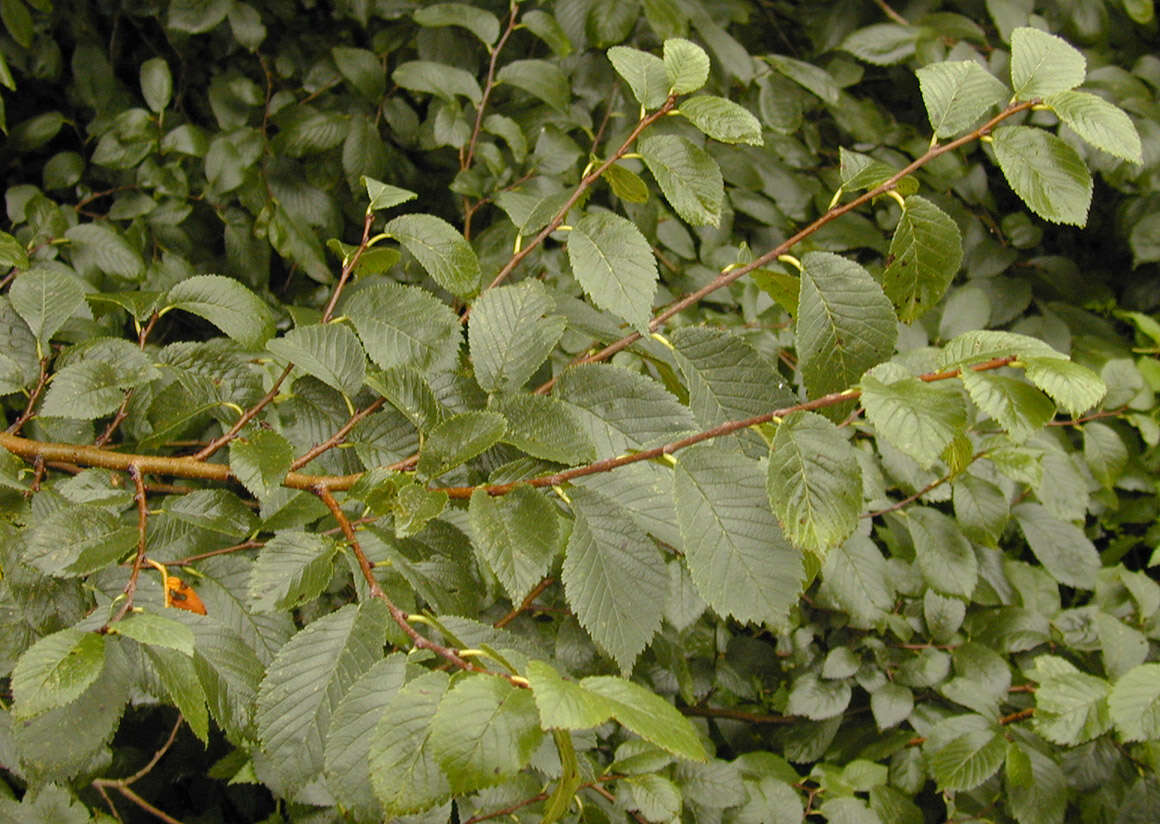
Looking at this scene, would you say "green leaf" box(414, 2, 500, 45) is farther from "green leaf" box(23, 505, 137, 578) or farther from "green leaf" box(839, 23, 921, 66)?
"green leaf" box(23, 505, 137, 578)

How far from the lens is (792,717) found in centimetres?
154

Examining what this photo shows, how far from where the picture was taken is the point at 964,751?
4.02 feet

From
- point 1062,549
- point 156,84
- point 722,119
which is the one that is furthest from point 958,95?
point 156,84

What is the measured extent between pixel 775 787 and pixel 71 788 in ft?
2.93

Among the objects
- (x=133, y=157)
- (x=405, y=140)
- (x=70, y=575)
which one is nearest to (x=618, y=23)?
(x=405, y=140)

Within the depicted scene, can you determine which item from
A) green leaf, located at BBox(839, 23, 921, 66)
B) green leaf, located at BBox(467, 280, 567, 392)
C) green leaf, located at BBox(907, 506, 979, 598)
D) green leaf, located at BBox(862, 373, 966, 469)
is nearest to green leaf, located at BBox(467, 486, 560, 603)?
green leaf, located at BBox(467, 280, 567, 392)

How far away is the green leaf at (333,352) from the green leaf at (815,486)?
35cm

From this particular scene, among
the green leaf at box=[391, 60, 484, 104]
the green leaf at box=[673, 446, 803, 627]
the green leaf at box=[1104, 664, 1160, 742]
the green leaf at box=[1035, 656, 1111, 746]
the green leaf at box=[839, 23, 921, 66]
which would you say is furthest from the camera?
the green leaf at box=[839, 23, 921, 66]

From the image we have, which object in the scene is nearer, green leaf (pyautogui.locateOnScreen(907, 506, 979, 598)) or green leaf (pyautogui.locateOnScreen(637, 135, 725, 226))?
green leaf (pyautogui.locateOnScreen(637, 135, 725, 226))

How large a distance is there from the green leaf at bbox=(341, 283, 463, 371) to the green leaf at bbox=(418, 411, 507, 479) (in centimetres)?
13

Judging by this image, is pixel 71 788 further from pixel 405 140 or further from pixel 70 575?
pixel 405 140

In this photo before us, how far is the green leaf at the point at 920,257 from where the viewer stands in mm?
640

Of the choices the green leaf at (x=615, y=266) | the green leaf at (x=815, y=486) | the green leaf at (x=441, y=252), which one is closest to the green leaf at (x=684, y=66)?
the green leaf at (x=615, y=266)

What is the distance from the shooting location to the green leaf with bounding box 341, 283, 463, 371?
70cm
